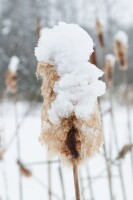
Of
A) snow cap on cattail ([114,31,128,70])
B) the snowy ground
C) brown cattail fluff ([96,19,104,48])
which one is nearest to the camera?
brown cattail fluff ([96,19,104,48])

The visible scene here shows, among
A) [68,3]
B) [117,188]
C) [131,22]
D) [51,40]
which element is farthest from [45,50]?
[131,22]

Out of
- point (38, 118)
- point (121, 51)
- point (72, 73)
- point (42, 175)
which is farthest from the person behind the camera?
point (38, 118)

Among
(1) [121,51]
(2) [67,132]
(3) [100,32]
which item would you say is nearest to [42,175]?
(1) [121,51]

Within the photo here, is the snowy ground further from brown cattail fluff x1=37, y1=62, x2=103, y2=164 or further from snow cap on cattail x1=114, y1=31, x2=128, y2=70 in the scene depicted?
brown cattail fluff x1=37, y1=62, x2=103, y2=164

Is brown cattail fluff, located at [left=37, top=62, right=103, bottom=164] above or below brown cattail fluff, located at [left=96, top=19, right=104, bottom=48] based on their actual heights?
below

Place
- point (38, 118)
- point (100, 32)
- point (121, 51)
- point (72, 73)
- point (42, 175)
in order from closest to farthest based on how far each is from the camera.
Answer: point (72, 73) → point (100, 32) → point (121, 51) → point (42, 175) → point (38, 118)

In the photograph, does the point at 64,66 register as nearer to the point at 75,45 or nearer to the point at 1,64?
the point at 75,45

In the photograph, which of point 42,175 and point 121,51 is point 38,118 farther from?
point 121,51

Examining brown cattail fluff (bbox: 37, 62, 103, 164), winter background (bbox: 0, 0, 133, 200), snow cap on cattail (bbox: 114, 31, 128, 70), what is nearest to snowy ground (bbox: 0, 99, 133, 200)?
winter background (bbox: 0, 0, 133, 200)
